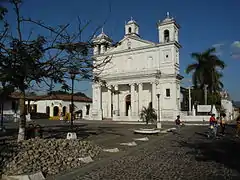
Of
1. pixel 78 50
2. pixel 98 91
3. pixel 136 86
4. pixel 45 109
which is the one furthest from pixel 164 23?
pixel 78 50

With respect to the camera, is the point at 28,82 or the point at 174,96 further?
the point at 174,96

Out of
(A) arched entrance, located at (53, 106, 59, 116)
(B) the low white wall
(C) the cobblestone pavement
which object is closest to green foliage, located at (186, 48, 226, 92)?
(B) the low white wall

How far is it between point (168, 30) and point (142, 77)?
365 inches

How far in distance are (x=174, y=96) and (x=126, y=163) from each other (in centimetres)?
3303

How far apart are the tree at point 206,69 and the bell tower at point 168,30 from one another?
16.4 ft

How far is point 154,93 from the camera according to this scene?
132 ft

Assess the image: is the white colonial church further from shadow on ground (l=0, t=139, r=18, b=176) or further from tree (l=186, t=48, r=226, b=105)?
shadow on ground (l=0, t=139, r=18, b=176)

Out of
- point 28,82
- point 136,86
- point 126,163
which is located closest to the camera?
point 126,163

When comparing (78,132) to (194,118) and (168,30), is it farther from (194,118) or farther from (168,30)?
(168,30)

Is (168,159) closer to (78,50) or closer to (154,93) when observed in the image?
(78,50)

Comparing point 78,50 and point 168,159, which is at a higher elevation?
point 78,50

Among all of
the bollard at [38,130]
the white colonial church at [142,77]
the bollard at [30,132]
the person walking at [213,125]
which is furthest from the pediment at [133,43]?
the bollard at [30,132]

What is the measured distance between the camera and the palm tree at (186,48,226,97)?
137 ft

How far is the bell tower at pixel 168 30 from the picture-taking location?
41594 millimetres
